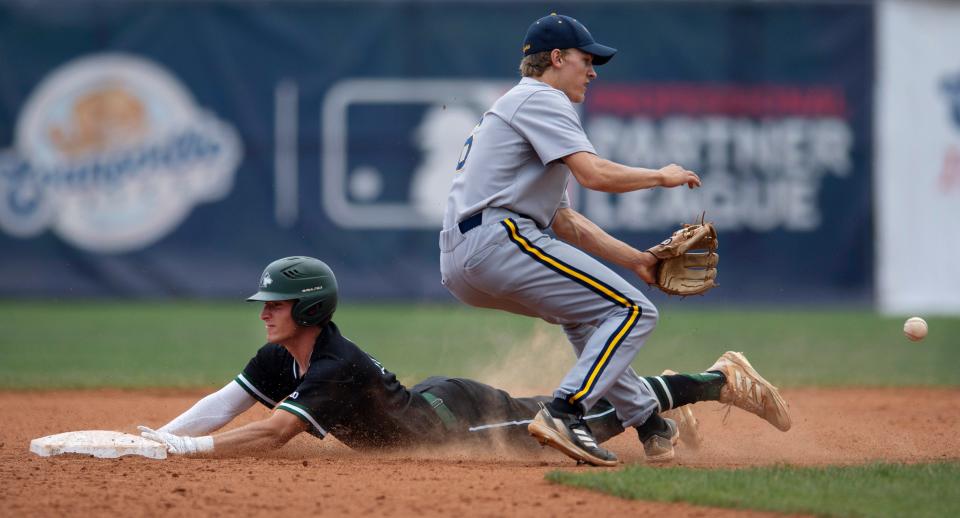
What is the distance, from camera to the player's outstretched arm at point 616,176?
4.91 m

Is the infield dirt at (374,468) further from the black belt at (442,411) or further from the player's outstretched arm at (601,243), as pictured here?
the player's outstretched arm at (601,243)

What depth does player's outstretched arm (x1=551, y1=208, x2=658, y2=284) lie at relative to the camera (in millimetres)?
5457

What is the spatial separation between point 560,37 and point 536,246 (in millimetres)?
906

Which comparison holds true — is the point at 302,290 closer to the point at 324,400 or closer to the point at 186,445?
the point at 324,400

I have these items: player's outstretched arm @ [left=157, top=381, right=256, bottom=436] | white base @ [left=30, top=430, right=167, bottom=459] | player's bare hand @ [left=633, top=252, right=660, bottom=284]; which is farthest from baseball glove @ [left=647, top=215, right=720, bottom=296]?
white base @ [left=30, top=430, right=167, bottom=459]

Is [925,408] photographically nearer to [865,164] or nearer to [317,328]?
[317,328]

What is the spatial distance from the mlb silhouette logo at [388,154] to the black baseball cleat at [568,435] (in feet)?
31.0

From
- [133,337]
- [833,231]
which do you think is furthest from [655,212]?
[133,337]

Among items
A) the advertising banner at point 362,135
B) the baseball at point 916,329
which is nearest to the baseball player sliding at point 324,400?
the baseball at point 916,329

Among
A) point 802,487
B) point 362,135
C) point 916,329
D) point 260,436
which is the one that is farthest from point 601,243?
point 362,135

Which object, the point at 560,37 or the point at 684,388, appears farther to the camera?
the point at 684,388

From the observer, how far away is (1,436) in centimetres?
598

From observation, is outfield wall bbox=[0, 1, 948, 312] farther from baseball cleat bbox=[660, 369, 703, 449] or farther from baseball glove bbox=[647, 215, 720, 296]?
baseball glove bbox=[647, 215, 720, 296]

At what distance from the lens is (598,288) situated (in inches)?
197
